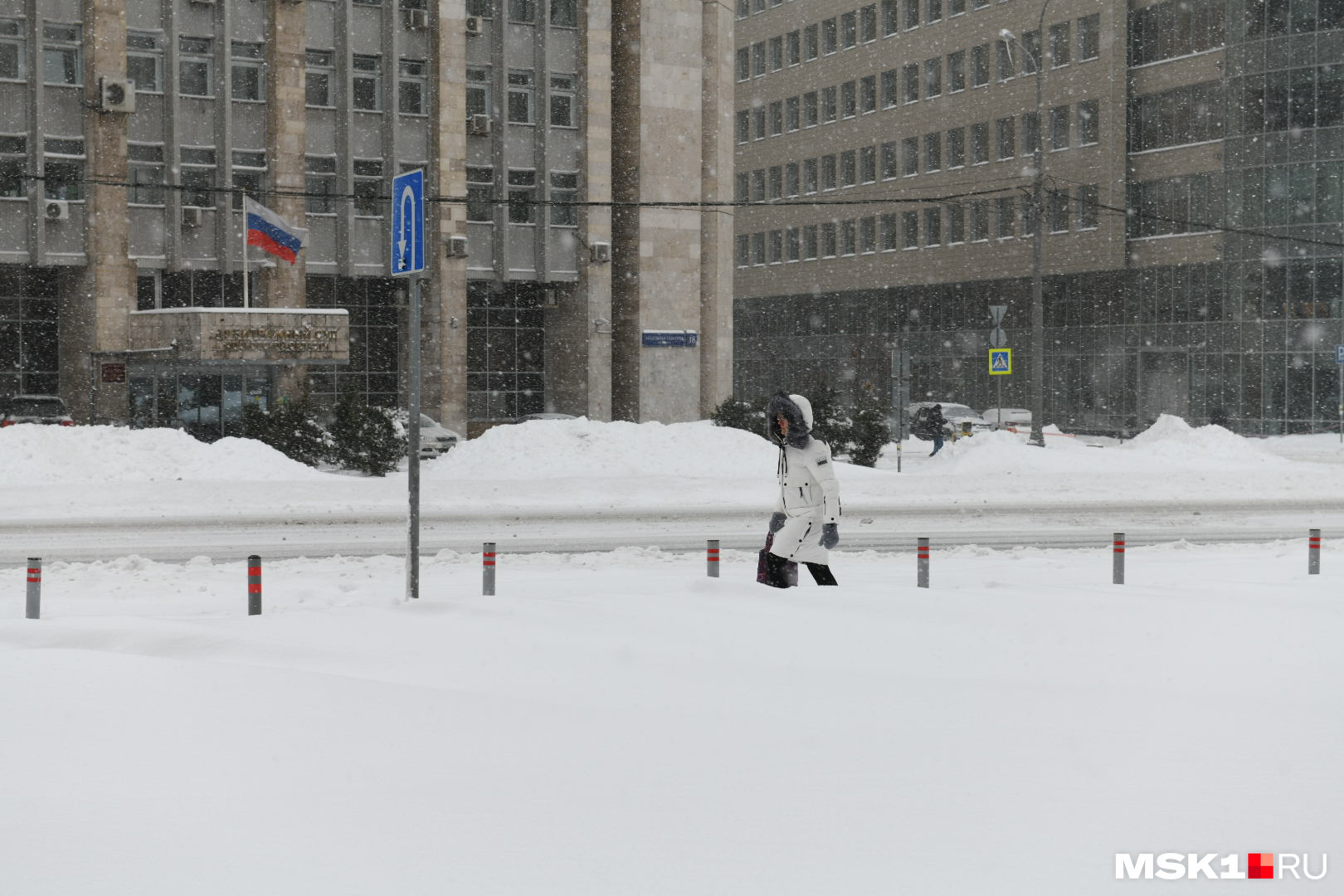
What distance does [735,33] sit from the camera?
8144cm

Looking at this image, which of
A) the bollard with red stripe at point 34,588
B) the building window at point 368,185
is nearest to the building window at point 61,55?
the building window at point 368,185

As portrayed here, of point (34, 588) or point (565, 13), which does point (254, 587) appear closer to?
point (34, 588)

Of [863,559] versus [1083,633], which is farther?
[863,559]

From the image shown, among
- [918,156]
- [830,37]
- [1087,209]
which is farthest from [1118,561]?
[830,37]

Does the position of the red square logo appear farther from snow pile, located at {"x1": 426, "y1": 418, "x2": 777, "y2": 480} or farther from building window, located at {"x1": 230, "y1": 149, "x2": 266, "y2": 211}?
building window, located at {"x1": 230, "y1": 149, "x2": 266, "y2": 211}

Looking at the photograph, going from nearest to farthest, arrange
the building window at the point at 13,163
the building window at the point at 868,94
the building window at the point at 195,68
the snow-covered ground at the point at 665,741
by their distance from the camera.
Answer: the snow-covered ground at the point at 665,741, the building window at the point at 13,163, the building window at the point at 195,68, the building window at the point at 868,94

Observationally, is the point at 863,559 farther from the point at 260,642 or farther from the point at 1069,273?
the point at 1069,273

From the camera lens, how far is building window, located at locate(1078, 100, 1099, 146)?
58.9 metres

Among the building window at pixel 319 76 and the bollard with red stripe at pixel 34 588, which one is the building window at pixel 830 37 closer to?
the building window at pixel 319 76

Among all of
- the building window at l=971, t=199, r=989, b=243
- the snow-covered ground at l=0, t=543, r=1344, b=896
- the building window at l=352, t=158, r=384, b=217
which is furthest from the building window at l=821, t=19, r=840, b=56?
the snow-covered ground at l=0, t=543, r=1344, b=896

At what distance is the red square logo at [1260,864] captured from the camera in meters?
5.96

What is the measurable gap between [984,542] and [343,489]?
35.2 feet

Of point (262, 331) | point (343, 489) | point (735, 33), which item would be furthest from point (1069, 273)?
point (343, 489)

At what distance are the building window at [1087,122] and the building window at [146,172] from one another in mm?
33567
